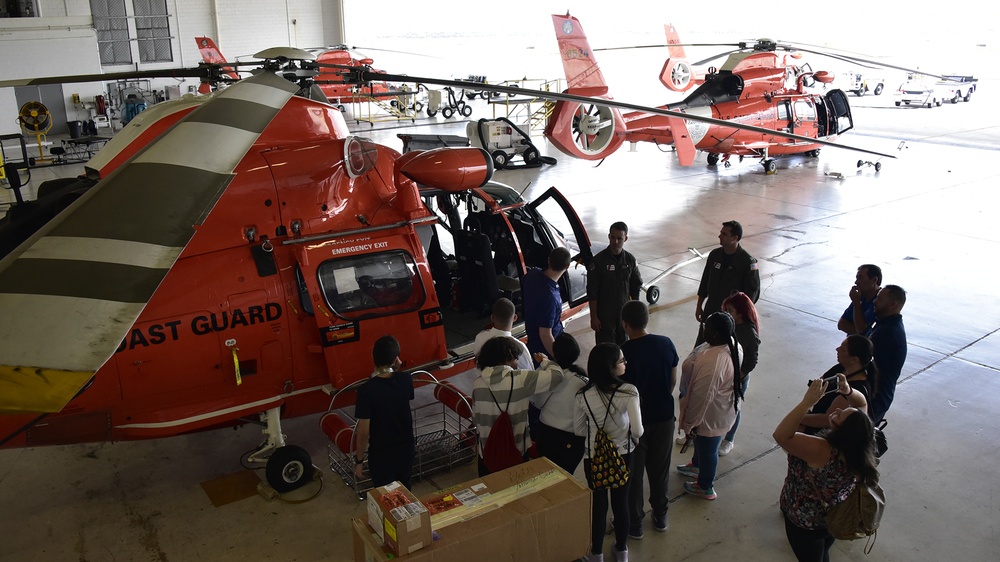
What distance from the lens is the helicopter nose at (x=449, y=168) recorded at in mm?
5602

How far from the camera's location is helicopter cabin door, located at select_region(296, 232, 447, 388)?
17.5ft

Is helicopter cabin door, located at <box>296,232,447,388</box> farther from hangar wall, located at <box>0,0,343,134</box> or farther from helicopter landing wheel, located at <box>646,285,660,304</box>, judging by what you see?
hangar wall, located at <box>0,0,343,134</box>

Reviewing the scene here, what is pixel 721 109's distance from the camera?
1688cm

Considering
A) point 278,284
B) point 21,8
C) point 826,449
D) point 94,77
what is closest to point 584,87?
point 278,284

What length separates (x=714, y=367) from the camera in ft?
15.4

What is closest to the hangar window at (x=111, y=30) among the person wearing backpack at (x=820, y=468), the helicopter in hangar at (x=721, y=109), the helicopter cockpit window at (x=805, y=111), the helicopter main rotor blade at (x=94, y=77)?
the helicopter in hangar at (x=721, y=109)

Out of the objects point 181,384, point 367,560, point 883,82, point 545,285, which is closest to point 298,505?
point 181,384

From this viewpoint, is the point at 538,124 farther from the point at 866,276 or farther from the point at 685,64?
the point at 866,276

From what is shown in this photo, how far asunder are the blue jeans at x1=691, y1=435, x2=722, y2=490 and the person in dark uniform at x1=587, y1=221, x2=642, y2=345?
5.38 ft

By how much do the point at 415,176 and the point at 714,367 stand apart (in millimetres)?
2605

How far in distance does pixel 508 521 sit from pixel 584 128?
11.0 meters

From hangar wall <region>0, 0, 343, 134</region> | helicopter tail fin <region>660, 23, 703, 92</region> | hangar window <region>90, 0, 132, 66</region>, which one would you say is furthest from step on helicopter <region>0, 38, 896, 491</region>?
hangar window <region>90, 0, 132, 66</region>

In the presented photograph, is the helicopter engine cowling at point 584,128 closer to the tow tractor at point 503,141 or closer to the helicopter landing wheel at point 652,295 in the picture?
the tow tractor at point 503,141

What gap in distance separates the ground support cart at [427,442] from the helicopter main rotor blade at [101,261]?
2.90 m
